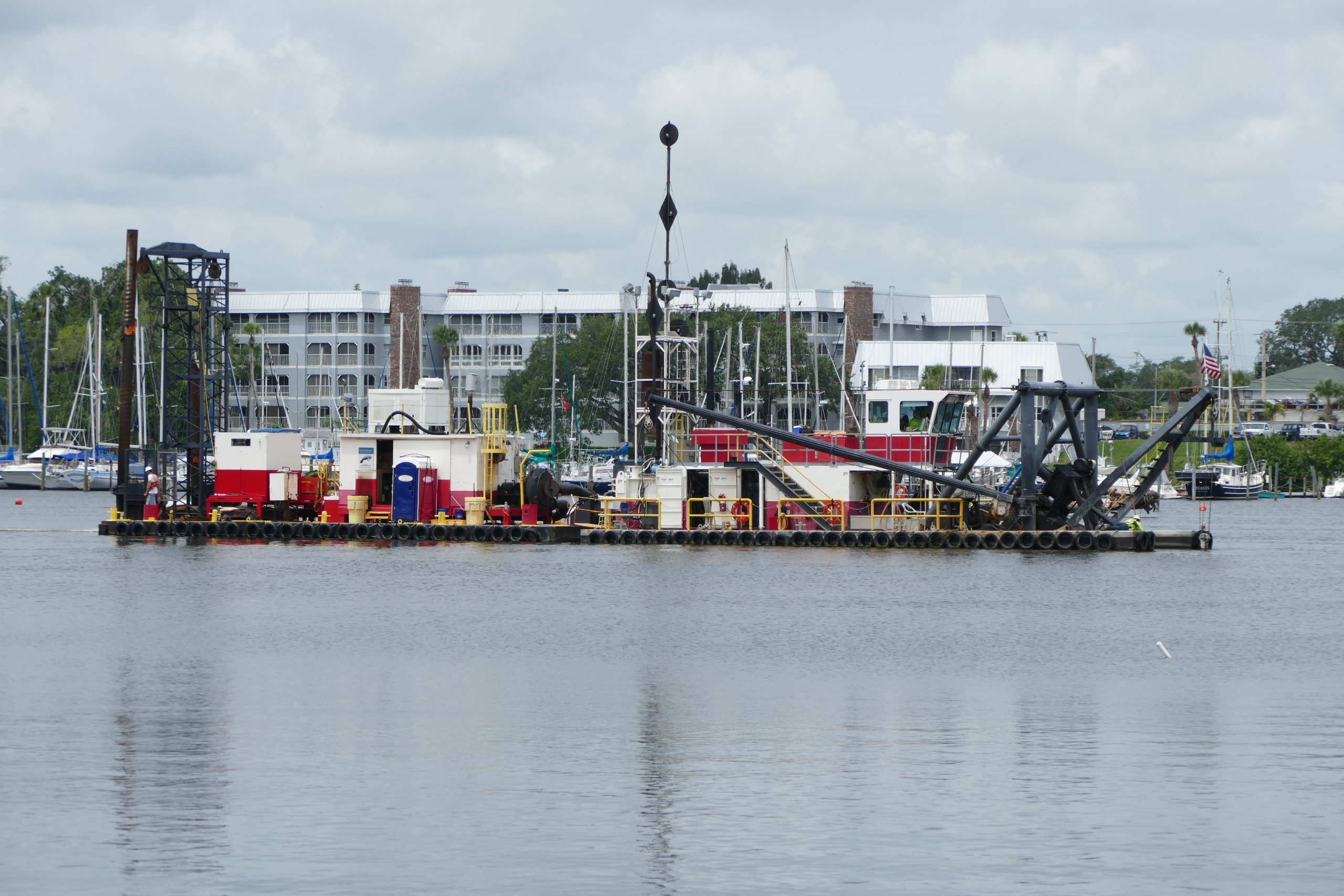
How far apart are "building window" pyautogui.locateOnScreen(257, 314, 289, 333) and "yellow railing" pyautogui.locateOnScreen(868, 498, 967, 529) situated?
350 feet

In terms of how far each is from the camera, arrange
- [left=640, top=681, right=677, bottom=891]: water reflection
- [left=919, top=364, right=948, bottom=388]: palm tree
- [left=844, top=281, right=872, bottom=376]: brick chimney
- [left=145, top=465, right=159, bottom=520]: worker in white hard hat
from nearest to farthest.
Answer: [left=640, top=681, right=677, bottom=891]: water reflection < [left=145, top=465, right=159, bottom=520]: worker in white hard hat < [left=919, top=364, right=948, bottom=388]: palm tree < [left=844, top=281, right=872, bottom=376]: brick chimney

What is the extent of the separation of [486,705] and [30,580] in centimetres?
2826

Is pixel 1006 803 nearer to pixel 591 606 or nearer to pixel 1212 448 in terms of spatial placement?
pixel 591 606

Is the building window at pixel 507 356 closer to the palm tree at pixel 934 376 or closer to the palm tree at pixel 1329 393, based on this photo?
the palm tree at pixel 934 376

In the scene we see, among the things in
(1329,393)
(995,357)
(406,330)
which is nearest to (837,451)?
(995,357)

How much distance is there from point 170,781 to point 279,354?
5324 inches

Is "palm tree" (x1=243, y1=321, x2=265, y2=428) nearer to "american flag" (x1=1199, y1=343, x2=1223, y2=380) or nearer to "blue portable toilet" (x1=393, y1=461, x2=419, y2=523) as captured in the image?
"blue portable toilet" (x1=393, y1=461, x2=419, y2=523)

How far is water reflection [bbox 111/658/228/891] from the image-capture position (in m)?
16.5

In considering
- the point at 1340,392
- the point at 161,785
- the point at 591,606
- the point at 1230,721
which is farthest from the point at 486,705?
the point at 1340,392

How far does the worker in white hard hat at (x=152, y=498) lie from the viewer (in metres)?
59.7

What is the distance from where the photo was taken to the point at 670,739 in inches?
907

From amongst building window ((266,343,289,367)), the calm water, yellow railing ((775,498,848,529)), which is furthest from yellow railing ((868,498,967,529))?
building window ((266,343,289,367))

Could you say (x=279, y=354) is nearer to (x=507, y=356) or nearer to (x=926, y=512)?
(x=507, y=356)

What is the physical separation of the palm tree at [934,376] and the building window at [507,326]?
39.2 metres
